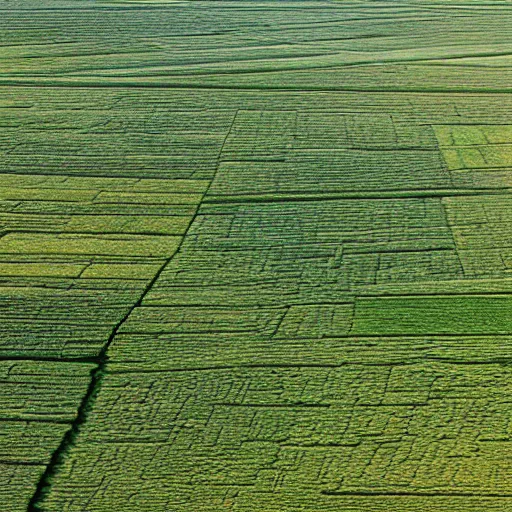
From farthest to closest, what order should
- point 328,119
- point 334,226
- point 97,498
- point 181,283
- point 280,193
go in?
point 328,119 → point 280,193 → point 334,226 → point 181,283 → point 97,498

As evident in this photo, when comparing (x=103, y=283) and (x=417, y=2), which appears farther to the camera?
(x=417, y=2)

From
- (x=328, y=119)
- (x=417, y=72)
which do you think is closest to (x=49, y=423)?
(x=328, y=119)

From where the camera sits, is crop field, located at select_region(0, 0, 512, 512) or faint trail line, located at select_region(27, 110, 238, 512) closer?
faint trail line, located at select_region(27, 110, 238, 512)

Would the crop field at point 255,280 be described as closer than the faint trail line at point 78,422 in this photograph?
No

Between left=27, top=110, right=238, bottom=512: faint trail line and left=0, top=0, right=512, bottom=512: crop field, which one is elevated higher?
left=27, top=110, right=238, bottom=512: faint trail line

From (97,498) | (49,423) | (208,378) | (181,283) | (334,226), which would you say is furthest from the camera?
(334,226)

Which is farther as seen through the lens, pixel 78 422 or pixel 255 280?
pixel 255 280

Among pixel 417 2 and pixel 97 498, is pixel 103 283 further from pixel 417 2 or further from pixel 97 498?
pixel 417 2

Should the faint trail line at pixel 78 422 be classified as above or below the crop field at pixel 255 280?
above
